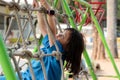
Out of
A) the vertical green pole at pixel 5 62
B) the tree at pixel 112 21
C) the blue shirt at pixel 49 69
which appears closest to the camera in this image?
the vertical green pole at pixel 5 62

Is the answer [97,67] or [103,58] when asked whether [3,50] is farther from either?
[103,58]

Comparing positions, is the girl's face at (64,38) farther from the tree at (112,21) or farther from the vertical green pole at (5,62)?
the tree at (112,21)

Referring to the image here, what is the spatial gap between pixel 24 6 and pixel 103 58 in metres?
7.36

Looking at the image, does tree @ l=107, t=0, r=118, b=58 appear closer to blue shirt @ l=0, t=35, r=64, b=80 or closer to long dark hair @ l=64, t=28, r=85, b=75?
long dark hair @ l=64, t=28, r=85, b=75

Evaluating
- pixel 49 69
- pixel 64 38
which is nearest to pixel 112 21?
pixel 64 38

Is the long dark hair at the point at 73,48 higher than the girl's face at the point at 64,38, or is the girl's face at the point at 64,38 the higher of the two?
the girl's face at the point at 64,38

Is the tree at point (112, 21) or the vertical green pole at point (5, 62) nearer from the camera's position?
the vertical green pole at point (5, 62)

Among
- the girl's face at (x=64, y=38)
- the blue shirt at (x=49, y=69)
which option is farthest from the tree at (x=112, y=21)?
the blue shirt at (x=49, y=69)

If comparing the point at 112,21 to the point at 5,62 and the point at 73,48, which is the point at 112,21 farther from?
the point at 5,62

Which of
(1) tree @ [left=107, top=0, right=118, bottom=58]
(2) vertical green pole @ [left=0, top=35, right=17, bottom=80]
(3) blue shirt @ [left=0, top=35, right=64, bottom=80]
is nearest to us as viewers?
(2) vertical green pole @ [left=0, top=35, right=17, bottom=80]

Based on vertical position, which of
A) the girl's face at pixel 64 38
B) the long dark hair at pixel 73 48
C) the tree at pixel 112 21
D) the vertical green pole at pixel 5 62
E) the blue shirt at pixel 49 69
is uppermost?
the vertical green pole at pixel 5 62

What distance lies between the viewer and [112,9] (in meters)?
8.63

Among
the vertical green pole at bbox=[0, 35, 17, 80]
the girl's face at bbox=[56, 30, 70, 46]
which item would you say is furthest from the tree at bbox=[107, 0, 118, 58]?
the vertical green pole at bbox=[0, 35, 17, 80]

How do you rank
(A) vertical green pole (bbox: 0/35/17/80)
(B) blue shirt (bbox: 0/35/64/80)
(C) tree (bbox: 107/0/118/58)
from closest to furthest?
(A) vertical green pole (bbox: 0/35/17/80) → (B) blue shirt (bbox: 0/35/64/80) → (C) tree (bbox: 107/0/118/58)
